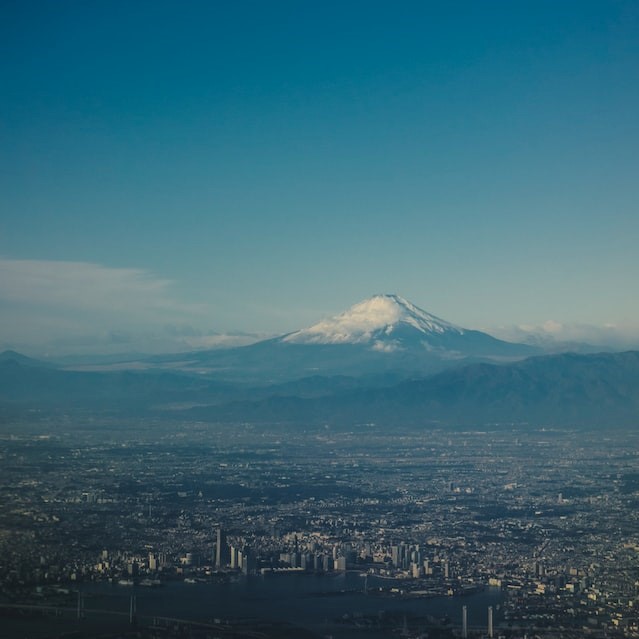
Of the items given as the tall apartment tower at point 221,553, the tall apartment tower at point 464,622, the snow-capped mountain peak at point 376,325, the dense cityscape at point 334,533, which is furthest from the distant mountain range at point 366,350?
the tall apartment tower at point 464,622

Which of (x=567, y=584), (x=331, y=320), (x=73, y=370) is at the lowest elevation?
(x=567, y=584)

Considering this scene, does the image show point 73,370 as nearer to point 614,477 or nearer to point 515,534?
point 614,477

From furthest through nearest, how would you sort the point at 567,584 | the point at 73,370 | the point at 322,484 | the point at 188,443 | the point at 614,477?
the point at 73,370
the point at 188,443
the point at 614,477
the point at 322,484
the point at 567,584

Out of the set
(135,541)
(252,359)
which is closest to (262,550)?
(135,541)

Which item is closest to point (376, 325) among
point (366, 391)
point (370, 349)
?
point (370, 349)

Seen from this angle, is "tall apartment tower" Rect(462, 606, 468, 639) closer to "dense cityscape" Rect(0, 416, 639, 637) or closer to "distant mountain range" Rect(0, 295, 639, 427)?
"dense cityscape" Rect(0, 416, 639, 637)

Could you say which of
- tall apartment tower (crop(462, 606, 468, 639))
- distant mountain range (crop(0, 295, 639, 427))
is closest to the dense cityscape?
tall apartment tower (crop(462, 606, 468, 639))
